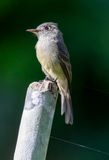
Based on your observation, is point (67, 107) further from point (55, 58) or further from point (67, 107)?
point (55, 58)

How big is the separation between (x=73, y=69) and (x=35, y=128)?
75.3 inches

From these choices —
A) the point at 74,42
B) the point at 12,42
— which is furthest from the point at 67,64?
the point at 12,42

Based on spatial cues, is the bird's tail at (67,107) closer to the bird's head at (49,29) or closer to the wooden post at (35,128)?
the bird's head at (49,29)

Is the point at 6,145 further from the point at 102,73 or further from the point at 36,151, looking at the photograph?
the point at 36,151

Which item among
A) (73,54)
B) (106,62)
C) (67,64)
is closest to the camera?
(67,64)

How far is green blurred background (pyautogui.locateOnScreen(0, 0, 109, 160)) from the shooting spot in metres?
3.73

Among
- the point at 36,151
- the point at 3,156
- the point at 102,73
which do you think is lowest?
the point at 3,156

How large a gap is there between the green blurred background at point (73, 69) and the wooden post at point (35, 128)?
4.83ft

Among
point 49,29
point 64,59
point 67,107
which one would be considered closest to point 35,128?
point 67,107

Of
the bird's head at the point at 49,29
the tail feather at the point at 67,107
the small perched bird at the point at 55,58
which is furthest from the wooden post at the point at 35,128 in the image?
the bird's head at the point at 49,29

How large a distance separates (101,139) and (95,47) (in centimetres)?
47

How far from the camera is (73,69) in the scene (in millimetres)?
3902

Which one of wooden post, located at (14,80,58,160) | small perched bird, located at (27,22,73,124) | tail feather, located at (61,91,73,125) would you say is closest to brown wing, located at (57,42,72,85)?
small perched bird, located at (27,22,73,124)

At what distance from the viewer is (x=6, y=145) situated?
4.12 meters
